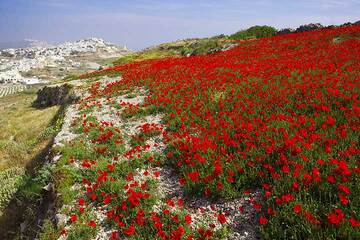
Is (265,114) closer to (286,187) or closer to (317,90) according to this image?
(317,90)

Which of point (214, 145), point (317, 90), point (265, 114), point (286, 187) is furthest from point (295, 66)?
point (286, 187)

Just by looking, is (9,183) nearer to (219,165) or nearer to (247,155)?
(219,165)

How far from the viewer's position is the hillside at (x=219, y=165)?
28.1ft

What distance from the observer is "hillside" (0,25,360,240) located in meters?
8.55

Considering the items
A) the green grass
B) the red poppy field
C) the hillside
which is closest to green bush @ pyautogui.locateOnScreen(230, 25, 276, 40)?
the red poppy field

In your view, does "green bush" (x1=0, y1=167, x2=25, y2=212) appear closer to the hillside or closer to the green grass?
the hillside

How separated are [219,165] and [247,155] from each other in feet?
3.87

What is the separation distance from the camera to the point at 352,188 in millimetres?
8383

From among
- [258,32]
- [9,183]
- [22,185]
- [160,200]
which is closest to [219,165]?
[160,200]

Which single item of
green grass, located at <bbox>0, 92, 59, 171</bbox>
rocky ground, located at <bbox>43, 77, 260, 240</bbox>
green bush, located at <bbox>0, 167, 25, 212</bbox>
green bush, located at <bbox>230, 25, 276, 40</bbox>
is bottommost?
green grass, located at <bbox>0, 92, 59, 171</bbox>

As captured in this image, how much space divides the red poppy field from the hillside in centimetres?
4

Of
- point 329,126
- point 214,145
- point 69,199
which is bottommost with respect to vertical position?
point 69,199

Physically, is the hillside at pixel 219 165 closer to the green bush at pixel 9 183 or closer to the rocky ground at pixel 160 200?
the rocky ground at pixel 160 200

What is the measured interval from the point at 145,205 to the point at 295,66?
47.7 ft
